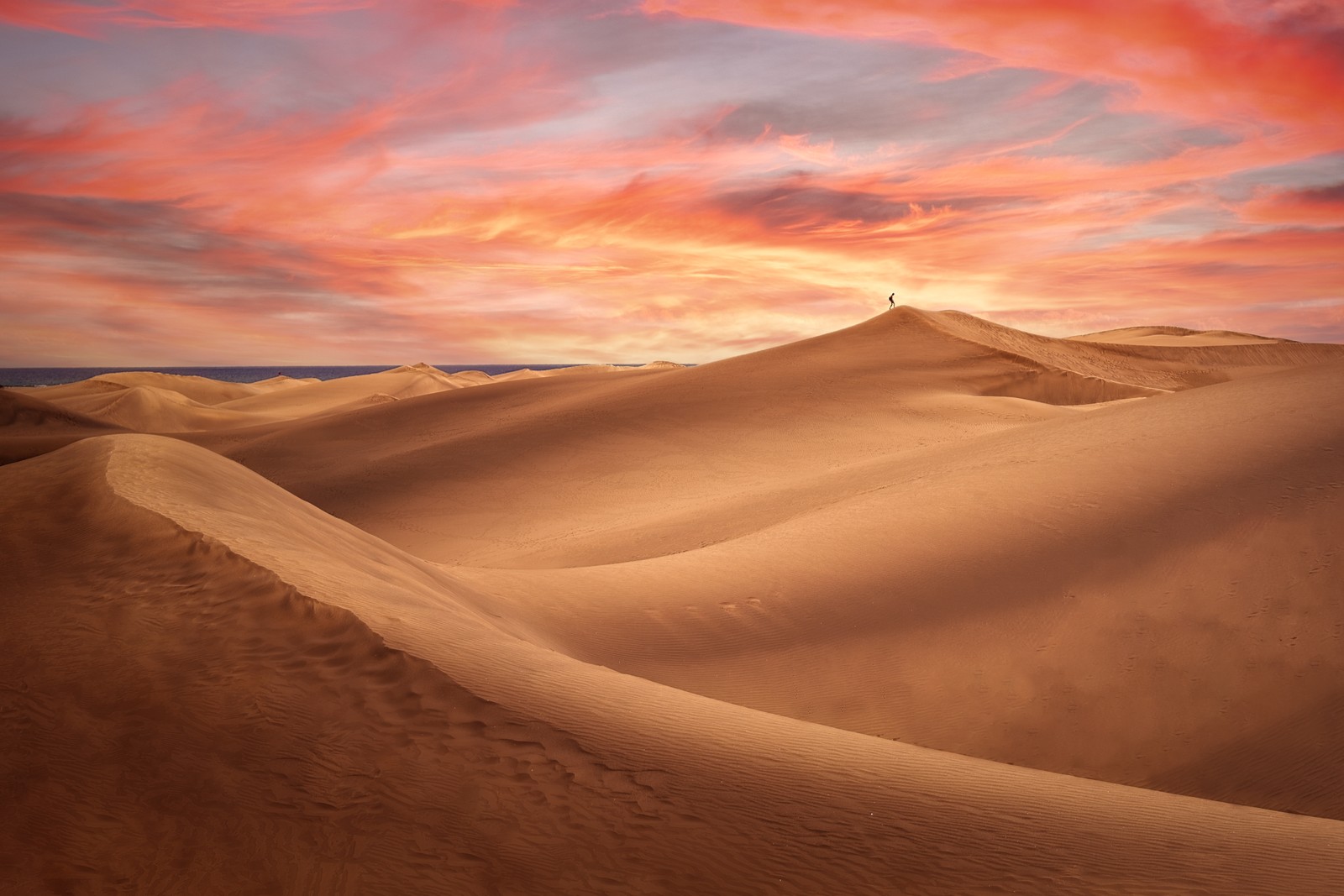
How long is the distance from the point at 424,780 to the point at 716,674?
17.5 ft

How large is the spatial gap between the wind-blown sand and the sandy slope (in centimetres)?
2

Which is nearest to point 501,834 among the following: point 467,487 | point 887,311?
point 467,487

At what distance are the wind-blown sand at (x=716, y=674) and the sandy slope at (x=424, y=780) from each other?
2 centimetres

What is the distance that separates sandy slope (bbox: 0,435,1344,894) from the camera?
3.41 m

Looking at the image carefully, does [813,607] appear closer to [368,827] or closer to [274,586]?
[274,586]

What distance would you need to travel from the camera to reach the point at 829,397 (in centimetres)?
2700

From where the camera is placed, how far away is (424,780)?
3.76m

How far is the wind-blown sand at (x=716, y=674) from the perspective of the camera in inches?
140

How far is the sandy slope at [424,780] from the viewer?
11.2 feet

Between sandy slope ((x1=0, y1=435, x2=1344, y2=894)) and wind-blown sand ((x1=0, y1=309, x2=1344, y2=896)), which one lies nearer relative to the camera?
sandy slope ((x1=0, y1=435, x2=1344, y2=894))

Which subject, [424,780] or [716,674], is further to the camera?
[716,674]

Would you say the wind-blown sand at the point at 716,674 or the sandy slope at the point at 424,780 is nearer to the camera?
the sandy slope at the point at 424,780

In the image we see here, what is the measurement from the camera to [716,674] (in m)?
8.81

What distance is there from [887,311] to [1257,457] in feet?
77.7
